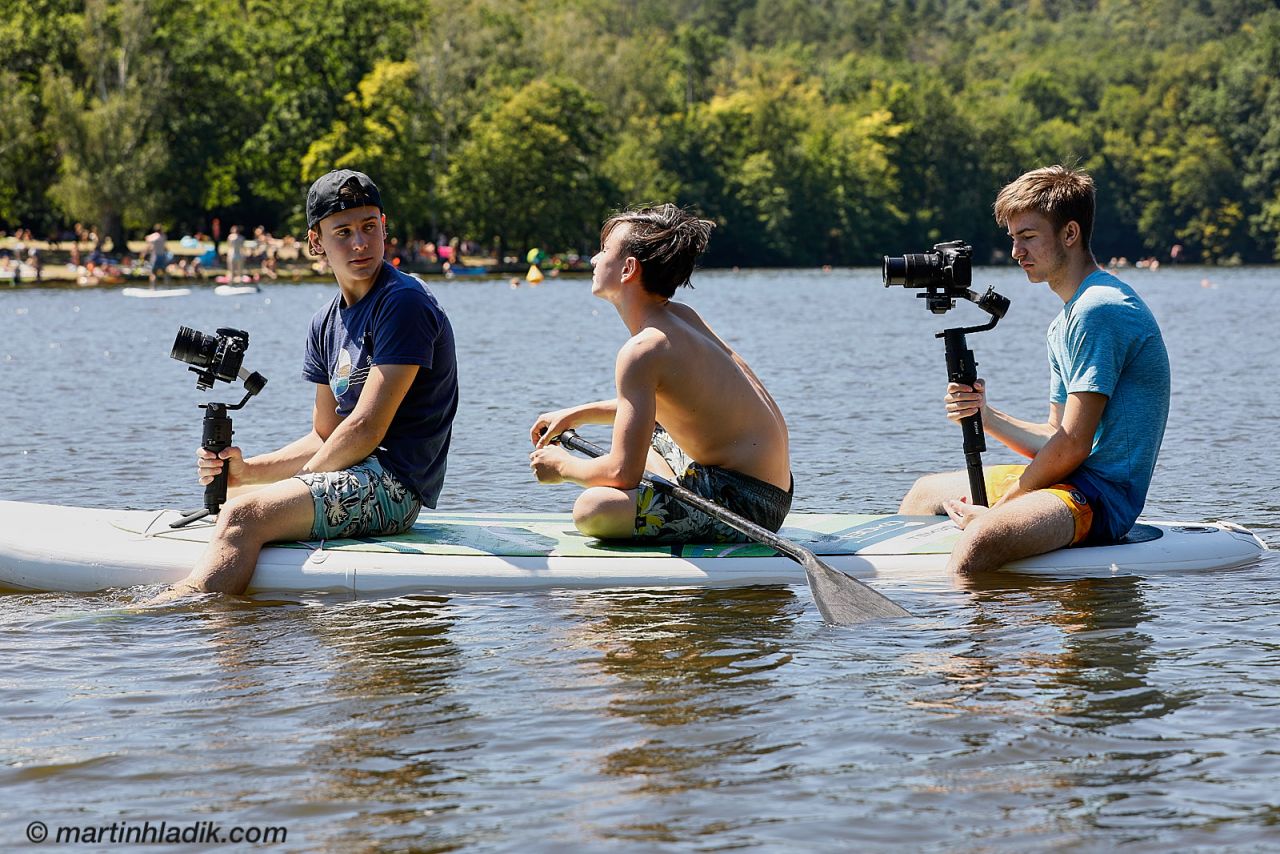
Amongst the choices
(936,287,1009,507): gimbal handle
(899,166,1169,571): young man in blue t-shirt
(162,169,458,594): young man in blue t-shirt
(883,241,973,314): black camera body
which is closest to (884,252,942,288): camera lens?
(883,241,973,314): black camera body

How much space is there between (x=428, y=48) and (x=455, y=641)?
209 feet

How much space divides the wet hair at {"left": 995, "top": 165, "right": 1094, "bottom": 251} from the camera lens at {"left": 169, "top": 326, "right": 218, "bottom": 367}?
3171 millimetres

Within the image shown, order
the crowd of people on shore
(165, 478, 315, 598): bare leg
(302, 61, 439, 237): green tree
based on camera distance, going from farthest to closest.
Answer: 1. (302, 61, 439, 237): green tree
2. the crowd of people on shore
3. (165, 478, 315, 598): bare leg

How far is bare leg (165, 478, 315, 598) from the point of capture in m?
6.40

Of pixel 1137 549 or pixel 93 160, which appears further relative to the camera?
pixel 93 160

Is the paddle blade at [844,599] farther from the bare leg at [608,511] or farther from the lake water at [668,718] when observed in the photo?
the bare leg at [608,511]

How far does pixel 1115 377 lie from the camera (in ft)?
20.8

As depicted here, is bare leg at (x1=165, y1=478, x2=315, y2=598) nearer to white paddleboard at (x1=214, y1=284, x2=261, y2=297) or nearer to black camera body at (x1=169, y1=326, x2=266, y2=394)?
black camera body at (x1=169, y1=326, x2=266, y2=394)

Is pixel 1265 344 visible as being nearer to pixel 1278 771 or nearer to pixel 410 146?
pixel 1278 771

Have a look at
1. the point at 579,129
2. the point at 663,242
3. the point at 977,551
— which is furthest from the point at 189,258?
the point at 977,551

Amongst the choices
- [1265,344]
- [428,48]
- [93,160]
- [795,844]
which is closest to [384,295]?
[795,844]

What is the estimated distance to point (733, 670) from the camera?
557 cm

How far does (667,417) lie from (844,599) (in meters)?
1.00

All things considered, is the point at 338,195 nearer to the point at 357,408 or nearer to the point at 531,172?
the point at 357,408
